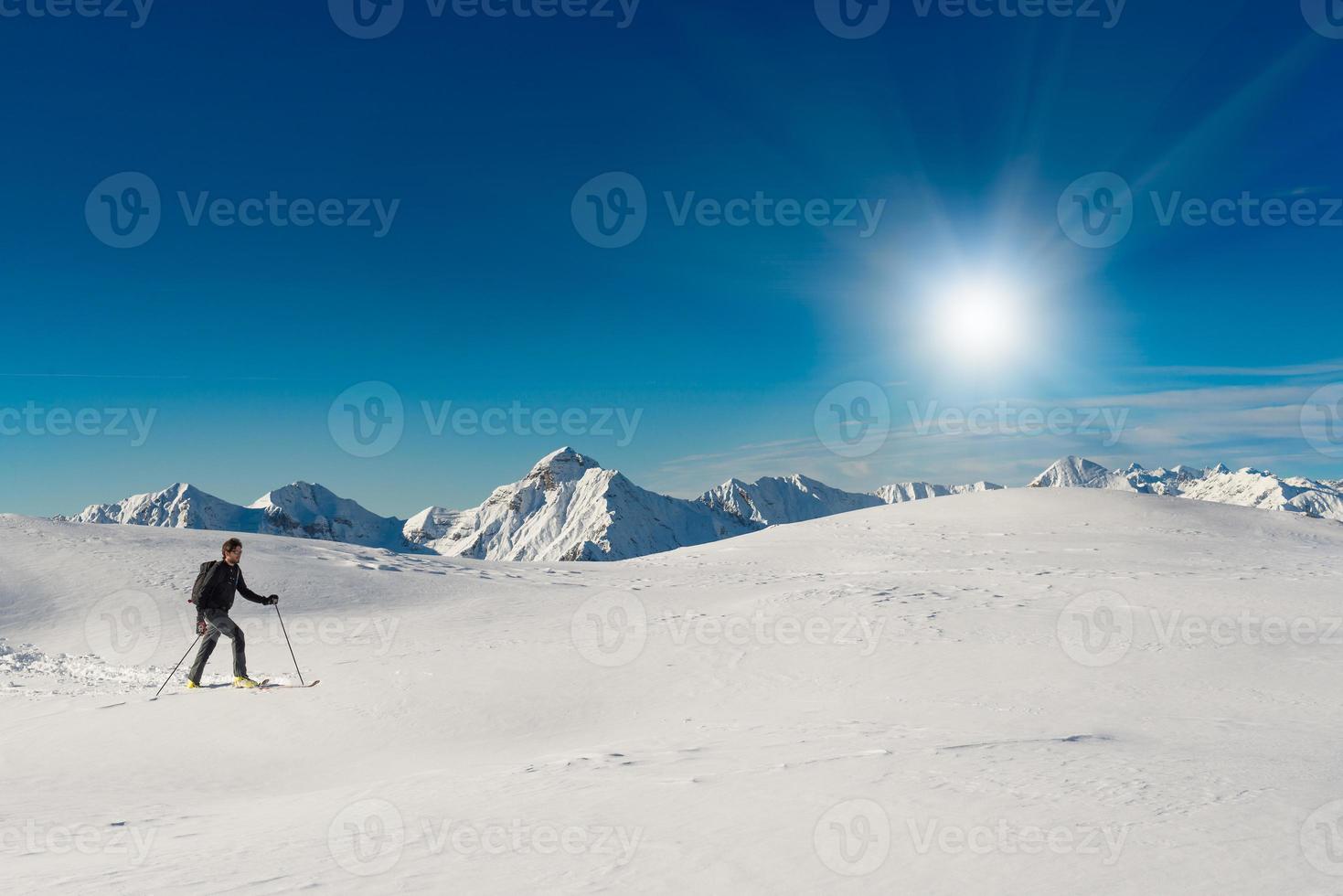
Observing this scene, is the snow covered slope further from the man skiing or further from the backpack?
the backpack

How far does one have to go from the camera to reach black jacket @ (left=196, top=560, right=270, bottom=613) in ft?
37.4

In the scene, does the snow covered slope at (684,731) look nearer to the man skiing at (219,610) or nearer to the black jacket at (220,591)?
the man skiing at (219,610)

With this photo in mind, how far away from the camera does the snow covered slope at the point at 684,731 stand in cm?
415

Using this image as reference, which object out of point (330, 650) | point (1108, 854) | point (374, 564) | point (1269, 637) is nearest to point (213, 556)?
point (374, 564)

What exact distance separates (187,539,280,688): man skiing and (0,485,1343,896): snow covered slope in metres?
0.67

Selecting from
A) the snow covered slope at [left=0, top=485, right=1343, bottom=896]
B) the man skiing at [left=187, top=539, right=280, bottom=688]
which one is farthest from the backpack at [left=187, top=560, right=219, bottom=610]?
the snow covered slope at [left=0, top=485, right=1343, bottom=896]

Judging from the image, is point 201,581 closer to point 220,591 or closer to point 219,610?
point 220,591

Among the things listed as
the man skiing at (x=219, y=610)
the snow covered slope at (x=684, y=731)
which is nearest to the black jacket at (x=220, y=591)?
the man skiing at (x=219, y=610)

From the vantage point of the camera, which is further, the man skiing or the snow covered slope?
the man skiing

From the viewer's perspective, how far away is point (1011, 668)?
10.6 m

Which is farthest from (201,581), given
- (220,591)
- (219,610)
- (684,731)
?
(684,731)

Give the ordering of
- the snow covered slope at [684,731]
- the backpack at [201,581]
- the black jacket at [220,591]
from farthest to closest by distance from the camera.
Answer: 1. the black jacket at [220,591]
2. the backpack at [201,581]
3. the snow covered slope at [684,731]

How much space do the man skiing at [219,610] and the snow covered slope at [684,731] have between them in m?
0.67

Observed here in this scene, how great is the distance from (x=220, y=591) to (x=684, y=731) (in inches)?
329
